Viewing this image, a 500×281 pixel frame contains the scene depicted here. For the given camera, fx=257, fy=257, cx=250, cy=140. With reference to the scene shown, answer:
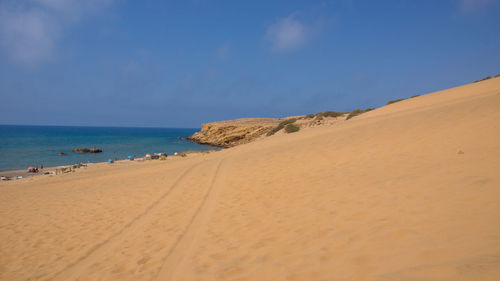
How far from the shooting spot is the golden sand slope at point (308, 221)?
3.00 m

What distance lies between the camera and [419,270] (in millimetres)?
2445

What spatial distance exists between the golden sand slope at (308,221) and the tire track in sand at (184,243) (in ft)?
0.09

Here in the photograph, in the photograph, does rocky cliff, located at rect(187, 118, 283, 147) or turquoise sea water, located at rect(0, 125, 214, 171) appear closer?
turquoise sea water, located at rect(0, 125, 214, 171)

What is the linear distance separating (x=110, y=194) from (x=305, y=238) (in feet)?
29.4

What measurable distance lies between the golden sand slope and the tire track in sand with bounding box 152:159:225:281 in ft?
0.09

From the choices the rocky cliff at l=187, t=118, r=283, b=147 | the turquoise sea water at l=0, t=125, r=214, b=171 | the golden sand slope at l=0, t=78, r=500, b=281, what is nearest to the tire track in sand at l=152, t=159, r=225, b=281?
the golden sand slope at l=0, t=78, r=500, b=281

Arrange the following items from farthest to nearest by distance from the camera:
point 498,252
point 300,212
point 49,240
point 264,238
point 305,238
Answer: point 49,240, point 300,212, point 264,238, point 305,238, point 498,252

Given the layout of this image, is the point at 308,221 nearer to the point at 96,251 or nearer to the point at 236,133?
the point at 96,251

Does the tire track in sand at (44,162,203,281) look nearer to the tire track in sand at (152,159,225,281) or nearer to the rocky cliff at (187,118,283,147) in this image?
the tire track in sand at (152,159,225,281)

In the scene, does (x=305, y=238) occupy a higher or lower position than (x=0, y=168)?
lower

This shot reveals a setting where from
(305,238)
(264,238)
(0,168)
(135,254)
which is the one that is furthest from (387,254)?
(0,168)

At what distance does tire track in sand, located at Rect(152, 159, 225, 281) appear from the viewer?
158 inches

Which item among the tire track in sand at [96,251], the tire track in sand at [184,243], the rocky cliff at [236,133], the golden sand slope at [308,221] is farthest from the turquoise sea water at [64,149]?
the tire track in sand at [184,243]

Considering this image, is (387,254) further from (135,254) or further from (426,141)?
(426,141)
